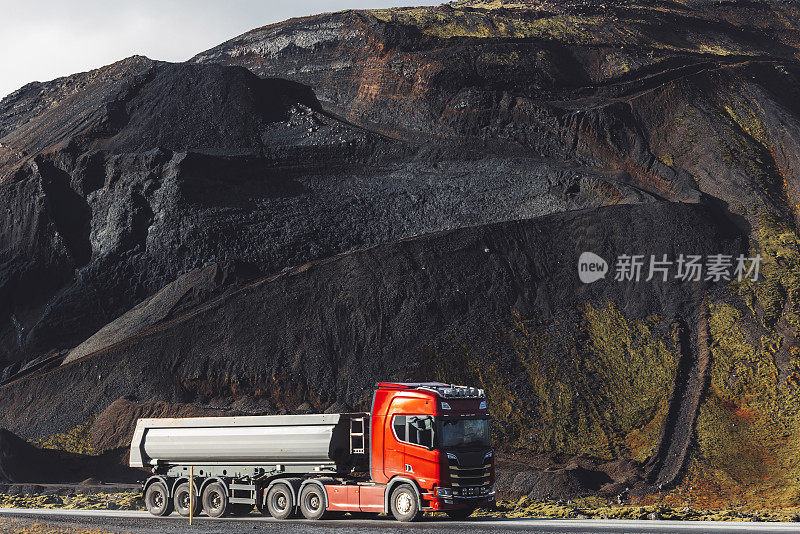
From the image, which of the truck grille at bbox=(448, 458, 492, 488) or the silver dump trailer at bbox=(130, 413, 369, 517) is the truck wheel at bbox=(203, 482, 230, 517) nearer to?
the silver dump trailer at bbox=(130, 413, 369, 517)

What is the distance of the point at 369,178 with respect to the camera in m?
40.3

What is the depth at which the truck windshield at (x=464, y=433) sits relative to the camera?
14.6 metres

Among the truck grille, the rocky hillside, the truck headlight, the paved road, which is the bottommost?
the paved road

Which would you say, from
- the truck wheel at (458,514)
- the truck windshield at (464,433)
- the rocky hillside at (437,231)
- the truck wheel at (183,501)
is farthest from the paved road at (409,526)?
the rocky hillside at (437,231)

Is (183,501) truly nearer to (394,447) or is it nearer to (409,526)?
(394,447)

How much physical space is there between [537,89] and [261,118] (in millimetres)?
16335

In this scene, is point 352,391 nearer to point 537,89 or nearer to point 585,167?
point 585,167

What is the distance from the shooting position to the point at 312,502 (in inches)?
620

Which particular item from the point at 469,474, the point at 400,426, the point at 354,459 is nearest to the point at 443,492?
the point at 469,474

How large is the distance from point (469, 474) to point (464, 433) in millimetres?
777

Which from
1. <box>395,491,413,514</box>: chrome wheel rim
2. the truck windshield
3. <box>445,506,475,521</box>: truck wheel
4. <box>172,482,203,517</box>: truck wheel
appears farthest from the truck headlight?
<box>172,482,203,517</box>: truck wheel

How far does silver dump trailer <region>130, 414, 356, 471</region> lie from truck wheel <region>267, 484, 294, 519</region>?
573mm

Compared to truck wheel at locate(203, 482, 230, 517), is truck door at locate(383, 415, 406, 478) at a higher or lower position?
higher

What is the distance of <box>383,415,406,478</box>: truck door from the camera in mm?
14850
